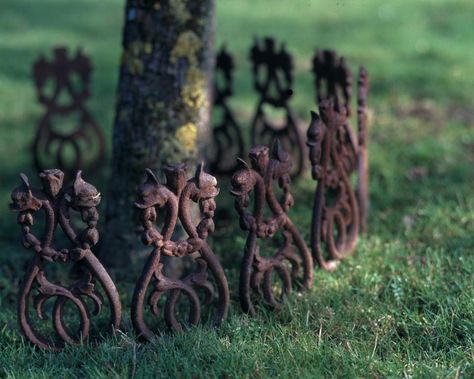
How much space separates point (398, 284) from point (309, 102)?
4.04 metres

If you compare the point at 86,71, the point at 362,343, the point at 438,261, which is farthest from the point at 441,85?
the point at 362,343

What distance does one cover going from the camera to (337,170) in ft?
13.8

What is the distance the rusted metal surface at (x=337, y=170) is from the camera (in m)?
4.00

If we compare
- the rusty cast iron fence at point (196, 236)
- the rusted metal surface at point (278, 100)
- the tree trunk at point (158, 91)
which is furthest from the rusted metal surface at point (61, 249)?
the rusted metal surface at point (278, 100)

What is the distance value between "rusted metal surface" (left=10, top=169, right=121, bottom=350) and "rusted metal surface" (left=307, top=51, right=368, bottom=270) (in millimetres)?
1149

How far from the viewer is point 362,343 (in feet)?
10.8

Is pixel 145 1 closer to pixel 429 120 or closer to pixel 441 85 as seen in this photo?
pixel 429 120

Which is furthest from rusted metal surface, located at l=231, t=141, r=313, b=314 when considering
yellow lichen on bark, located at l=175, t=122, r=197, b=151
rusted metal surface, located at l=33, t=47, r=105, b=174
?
rusted metal surface, located at l=33, t=47, r=105, b=174

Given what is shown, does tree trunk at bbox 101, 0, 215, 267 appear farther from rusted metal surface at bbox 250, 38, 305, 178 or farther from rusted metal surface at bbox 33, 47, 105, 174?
rusted metal surface at bbox 33, 47, 105, 174

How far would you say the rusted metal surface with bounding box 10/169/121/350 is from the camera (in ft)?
10.5

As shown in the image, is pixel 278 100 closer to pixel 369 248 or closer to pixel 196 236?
pixel 369 248

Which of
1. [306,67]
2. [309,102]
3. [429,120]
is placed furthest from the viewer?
[306,67]

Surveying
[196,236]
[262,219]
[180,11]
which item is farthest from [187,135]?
[196,236]

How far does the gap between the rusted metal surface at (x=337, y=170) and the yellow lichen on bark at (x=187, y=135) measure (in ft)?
2.28
